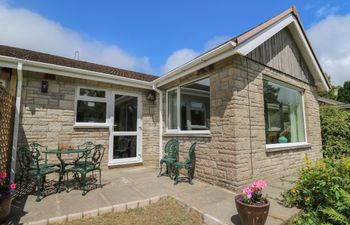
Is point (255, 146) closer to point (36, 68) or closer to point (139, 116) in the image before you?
point (139, 116)

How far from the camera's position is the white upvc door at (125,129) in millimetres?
6137

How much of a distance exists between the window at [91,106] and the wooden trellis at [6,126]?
5.08ft

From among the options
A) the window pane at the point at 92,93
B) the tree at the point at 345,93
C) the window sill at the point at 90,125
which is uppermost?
the tree at the point at 345,93

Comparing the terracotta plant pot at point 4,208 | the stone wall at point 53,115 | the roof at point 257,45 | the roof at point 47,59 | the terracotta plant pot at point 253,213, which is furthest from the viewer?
the roof at point 47,59

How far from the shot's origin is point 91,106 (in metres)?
5.85

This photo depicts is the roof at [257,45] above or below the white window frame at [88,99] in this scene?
above

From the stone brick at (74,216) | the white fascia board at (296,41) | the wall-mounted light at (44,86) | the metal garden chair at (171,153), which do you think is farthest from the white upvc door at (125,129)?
the white fascia board at (296,41)

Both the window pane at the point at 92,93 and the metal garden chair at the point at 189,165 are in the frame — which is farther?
the window pane at the point at 92,93

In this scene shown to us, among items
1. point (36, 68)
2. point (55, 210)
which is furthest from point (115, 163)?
point (36, 68)

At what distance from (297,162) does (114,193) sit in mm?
5477

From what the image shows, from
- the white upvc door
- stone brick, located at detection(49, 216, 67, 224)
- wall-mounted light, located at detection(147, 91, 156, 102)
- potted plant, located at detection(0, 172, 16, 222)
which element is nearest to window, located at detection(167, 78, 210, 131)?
wall-mounted light, located at detection(147, 91, 156, 102)

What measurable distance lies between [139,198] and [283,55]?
5844 mm

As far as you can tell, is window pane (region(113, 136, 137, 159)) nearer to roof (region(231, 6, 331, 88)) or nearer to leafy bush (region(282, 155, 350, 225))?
roof (region(231, 6, 331, 88))

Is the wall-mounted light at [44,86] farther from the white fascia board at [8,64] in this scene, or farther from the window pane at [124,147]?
the window pane at [124,147]
